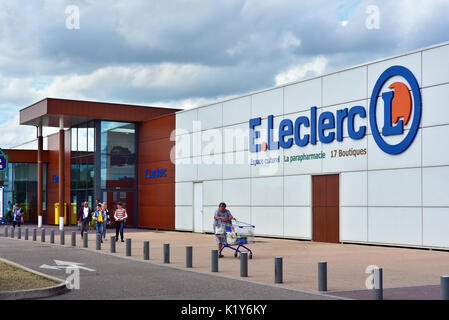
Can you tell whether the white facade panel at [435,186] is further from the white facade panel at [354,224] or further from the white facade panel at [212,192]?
the white facade panel at [212,192]

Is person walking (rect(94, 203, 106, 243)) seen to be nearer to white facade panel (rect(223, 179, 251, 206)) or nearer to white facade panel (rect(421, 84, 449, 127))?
white facade panel (rect(223, 179, 251, 206))

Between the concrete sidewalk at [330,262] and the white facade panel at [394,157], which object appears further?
the white facade panel at [394,157]

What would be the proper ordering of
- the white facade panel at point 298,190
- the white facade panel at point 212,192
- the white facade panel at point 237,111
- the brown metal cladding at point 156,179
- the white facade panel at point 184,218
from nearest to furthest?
the white facade panel at point 298,190 < the white facade panel at point 237,111 < the white facade panel at point 212,192 < the white facade panel at point 184,218 < the brown metal cladding at point 156,179

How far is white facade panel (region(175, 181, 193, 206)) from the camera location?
34.6m

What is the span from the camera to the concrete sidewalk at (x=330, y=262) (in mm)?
12938

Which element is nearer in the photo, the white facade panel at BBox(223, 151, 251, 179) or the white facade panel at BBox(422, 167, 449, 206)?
the white facade panel at BBox(422, 167, 449, 206)

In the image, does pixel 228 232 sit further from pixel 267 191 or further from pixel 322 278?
pixel 267 191

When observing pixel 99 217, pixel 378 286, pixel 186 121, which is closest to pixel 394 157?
pixel 99 217

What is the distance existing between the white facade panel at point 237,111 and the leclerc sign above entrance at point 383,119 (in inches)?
144

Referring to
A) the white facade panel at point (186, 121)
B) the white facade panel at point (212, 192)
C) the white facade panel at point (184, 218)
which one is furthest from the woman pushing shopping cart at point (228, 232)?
the white facade panel at point (186, 121)

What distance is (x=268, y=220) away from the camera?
92.9 ft

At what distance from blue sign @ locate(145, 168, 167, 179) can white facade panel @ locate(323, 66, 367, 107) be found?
566 inches

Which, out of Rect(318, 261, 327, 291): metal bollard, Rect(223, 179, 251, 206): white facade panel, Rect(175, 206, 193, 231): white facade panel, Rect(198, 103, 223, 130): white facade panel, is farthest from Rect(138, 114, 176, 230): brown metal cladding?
Rect(318, 261, 327, 291): metal bollard
